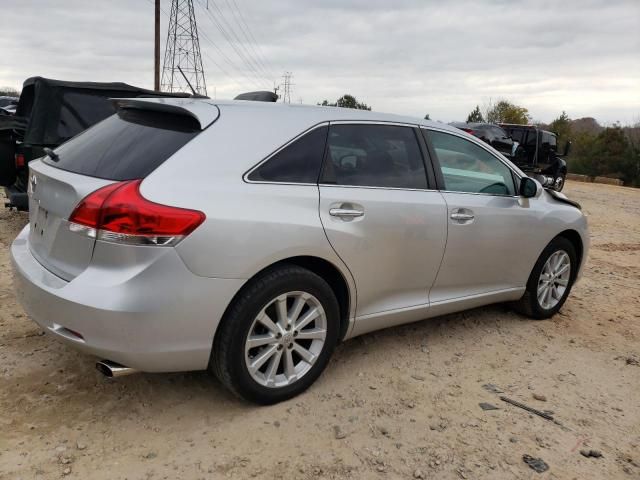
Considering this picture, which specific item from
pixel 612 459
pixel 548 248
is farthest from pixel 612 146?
pixel 612 459

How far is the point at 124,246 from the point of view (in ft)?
7.96

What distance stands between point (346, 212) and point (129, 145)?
119 cm

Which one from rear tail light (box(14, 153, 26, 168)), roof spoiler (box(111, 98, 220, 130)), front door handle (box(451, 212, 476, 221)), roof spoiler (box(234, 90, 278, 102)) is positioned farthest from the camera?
rear tail light (box(14, 153, 26, 168))

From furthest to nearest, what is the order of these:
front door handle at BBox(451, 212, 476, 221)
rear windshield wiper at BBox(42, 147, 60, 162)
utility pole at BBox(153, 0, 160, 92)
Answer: utility pole at BBox(153, 0, 160, 92) < front door handle at BBox(451, 212, 476, 221) < rear windshield wiper at BBox(42, 147, 60, 162)

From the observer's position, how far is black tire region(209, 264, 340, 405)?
269cm

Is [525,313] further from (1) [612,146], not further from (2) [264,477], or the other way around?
(1) [612,146]

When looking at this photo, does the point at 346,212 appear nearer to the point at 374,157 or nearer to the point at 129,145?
the point at 374,157

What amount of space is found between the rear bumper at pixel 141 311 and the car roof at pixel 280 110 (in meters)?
0.90

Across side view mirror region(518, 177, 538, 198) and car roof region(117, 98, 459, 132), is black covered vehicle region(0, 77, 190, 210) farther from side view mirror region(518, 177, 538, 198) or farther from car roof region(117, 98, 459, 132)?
side view mirror region(518, 177, 538, 198)

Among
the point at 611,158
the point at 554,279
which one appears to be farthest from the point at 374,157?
the point at 611,158

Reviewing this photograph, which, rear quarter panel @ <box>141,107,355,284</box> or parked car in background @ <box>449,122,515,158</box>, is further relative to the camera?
parked car in background @ <box>449,122,515,158</box>

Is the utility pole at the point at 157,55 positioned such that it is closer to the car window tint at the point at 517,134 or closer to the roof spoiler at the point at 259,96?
the car window tint at the point at 517,134

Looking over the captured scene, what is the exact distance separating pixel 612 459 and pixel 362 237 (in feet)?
5.54

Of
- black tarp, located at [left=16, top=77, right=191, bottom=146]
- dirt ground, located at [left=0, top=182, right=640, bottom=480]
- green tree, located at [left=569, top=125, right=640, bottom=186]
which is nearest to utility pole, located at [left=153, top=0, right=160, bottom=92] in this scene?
black tarp, located at [left=16, top=77, right=191, bottom=146]
